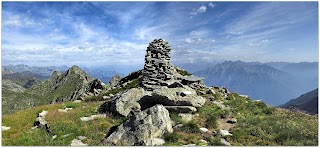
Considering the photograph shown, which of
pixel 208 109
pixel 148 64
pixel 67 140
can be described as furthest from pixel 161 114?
pixel 148 64

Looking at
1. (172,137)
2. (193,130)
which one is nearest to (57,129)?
(172,137)

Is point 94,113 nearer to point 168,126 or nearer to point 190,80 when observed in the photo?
point 168,126

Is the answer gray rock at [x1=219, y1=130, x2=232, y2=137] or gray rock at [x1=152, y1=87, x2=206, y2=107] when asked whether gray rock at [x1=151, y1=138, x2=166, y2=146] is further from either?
gray rock at [x1=152, y1=87, x2=206, y2=107]

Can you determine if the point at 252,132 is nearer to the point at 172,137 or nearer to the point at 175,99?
the point at 172,137

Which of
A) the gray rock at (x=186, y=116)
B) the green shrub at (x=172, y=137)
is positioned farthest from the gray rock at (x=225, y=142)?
the gray rock at (x=186, y=116)

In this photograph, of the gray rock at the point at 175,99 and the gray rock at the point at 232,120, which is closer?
the gray rock at the point at 232,120

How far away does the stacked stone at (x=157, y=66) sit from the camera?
35.7 metres

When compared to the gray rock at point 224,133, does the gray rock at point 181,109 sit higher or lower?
higher

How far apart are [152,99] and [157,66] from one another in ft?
45.0

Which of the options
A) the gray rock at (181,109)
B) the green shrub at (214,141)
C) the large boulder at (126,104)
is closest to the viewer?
the green shrub at (214,141)

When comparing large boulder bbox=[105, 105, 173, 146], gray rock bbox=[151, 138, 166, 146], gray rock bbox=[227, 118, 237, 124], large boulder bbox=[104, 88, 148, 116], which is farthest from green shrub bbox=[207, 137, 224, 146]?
large boulder bbox=[104, 88, 148, 116]

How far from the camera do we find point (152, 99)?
25406 mm

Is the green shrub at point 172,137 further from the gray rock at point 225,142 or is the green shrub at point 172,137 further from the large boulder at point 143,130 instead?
the gray rock at point 225,142

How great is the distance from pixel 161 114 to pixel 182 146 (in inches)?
141
